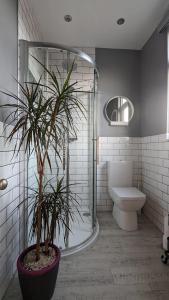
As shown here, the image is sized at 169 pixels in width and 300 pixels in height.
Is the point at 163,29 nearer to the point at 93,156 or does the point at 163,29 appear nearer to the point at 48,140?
the point at 93,156

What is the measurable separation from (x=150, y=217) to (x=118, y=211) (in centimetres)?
50

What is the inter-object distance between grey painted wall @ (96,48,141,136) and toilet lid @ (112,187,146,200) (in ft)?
2.88

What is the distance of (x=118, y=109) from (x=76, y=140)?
1.05 metres

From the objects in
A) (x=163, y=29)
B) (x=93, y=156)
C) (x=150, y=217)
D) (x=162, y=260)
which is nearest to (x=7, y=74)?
(x=93, y=156)

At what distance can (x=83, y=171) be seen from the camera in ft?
7.64

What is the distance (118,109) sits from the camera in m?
2.83

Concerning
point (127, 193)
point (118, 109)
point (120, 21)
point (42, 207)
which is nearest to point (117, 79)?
point (118, 109)

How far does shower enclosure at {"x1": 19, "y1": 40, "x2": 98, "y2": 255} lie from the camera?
173 cm

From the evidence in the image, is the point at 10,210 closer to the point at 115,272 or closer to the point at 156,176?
the point at 115,272

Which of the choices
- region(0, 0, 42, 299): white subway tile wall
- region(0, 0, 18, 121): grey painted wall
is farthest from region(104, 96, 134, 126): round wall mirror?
region(0, 0, 18, 121): grey painted wall

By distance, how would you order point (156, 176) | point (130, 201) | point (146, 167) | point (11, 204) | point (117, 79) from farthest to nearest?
point (117, 79)
point (146, 167)
point (156, 176)
point (130, 201)
point (11, 204)

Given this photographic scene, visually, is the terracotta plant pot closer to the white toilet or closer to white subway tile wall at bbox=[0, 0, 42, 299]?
white subway tile wall at bbox=[0, 0, 42, 299]

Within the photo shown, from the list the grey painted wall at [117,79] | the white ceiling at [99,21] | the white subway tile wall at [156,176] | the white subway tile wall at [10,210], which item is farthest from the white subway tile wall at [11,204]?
the white subway tile wall at [156,176]

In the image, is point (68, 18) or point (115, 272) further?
point (68, 18)
